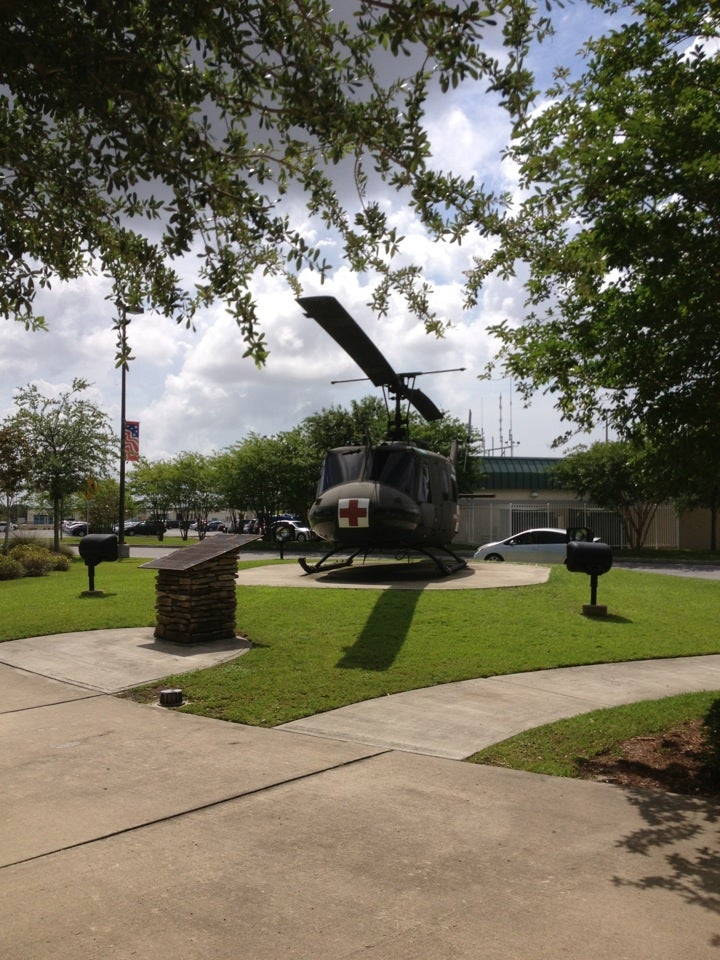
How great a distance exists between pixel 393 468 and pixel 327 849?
11.1 m

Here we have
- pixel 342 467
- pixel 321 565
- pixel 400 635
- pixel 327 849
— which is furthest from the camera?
pixel 321 565

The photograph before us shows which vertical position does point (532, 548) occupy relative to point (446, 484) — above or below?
below

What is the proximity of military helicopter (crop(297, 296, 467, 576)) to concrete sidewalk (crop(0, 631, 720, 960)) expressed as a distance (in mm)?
7203

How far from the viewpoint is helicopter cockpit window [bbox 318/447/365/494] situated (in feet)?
49.1

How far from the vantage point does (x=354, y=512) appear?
1374 centimetres

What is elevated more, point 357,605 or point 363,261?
point 363,261

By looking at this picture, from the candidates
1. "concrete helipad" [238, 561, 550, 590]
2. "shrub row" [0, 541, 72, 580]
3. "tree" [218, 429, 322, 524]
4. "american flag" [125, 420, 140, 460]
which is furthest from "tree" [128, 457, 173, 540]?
"concrete helipad" [238, 561, 550, 590]

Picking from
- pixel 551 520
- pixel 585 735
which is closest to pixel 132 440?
pixel 551 520

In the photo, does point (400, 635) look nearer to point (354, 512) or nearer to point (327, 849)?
point (354, 512)

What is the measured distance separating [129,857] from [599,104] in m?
7.59

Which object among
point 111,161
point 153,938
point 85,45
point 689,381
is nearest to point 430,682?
point 689,381

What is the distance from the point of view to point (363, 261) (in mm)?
5125

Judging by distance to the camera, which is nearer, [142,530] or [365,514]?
[365,514]

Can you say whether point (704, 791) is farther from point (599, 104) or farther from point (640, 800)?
point (599, 104)
